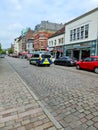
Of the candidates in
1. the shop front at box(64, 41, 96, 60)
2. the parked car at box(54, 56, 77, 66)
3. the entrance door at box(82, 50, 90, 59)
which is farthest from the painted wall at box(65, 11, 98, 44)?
the parked car at box(54, 56, 77, 66)

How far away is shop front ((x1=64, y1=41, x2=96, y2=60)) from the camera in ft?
78.0

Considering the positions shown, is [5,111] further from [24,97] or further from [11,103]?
[24,97]

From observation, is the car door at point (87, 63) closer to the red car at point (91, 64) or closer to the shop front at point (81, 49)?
the red car at point (91, 64)

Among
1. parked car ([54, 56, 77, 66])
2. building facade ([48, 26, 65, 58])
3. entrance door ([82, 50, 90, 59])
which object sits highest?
building facade ([48, 26, 65, 58])

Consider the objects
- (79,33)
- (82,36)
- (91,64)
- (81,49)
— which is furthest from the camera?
(79,33)

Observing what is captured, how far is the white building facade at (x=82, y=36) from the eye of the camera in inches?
917

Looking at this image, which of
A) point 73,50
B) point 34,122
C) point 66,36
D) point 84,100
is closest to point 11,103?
point 34,122

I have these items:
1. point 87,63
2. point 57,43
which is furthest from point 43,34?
point 87,63

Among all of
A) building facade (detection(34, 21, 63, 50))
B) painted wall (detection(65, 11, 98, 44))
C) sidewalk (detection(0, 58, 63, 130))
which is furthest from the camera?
building facade (detection(34, 21, 63, 50))

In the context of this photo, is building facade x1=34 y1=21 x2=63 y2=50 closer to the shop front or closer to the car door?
the shop front

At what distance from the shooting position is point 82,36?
87.0 ft

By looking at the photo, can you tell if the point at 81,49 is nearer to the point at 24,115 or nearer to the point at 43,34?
the point at 24,115

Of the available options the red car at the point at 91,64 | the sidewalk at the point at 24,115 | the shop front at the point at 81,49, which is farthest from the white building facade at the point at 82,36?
the sidewalk at the point at 24,115

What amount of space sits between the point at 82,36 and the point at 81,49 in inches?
92.2
